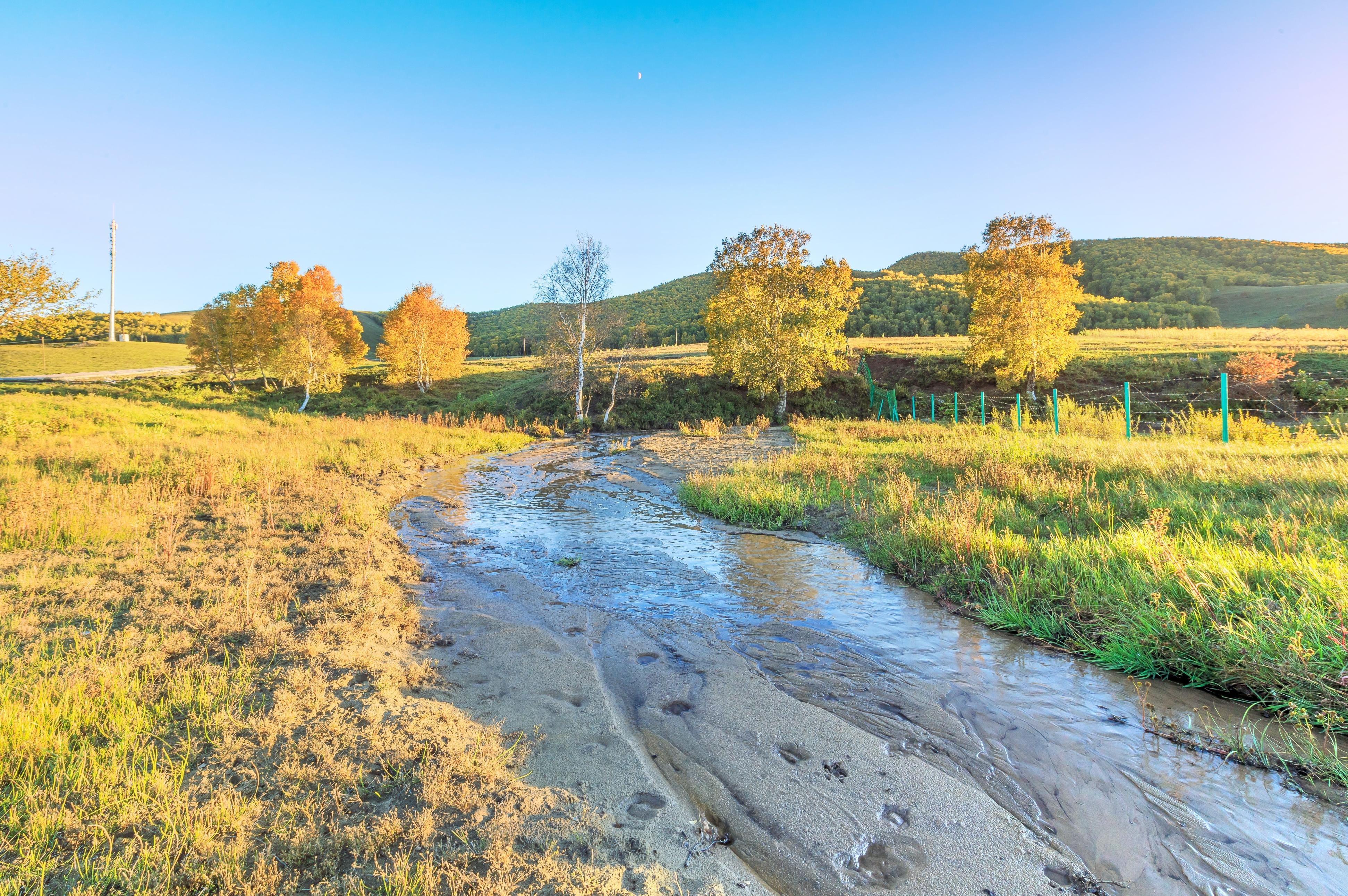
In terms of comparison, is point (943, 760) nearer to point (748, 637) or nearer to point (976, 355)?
point (748, 637)

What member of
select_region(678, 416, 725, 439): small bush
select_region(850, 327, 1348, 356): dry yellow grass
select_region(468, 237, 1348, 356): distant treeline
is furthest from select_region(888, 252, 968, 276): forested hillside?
select_region(678, 416, 725, 439): small bush

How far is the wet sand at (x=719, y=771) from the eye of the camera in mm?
2889

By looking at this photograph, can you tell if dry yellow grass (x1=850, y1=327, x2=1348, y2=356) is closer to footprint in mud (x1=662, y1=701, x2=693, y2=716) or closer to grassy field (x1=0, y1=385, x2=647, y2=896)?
footprint in mud (x1=662, y1=701, x2=693, y2=716)

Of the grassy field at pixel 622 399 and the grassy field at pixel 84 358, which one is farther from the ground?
the grassy field at pixel 84 358

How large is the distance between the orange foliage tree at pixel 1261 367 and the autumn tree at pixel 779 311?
15.2 metres

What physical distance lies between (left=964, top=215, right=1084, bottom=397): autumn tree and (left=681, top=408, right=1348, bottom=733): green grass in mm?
10878

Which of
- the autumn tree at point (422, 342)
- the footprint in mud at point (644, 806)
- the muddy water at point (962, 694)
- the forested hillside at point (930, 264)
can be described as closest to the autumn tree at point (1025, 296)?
the muddy water at point (962, 694)

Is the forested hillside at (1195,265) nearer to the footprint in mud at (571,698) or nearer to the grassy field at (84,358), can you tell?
the footprint in mud at (571,698)

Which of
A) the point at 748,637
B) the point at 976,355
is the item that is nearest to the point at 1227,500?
the point at 748,637

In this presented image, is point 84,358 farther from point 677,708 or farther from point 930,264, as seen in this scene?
point 930,264

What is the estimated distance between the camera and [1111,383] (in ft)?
86.9

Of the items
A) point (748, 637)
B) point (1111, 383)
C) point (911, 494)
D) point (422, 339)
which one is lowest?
point (748, 637)

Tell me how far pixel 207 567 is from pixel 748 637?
6183mm

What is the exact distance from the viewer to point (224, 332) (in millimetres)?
44000
